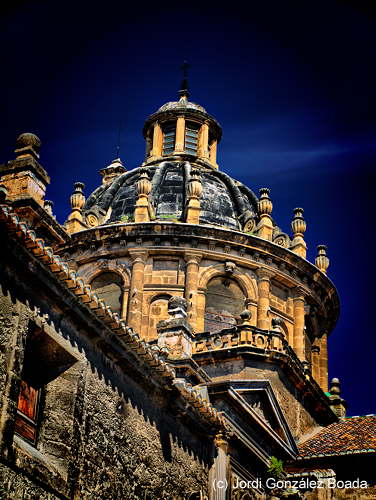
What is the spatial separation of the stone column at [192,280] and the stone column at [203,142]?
8.04 meters

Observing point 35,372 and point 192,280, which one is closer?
point 35,372

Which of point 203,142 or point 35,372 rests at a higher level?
point 203,142

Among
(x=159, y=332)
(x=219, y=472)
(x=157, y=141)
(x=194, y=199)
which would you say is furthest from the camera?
(x=157, y=141)

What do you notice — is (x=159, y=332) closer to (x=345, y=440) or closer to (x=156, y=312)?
(x=345, y=440)

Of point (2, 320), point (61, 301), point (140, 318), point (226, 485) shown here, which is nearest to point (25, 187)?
point (61, 301)

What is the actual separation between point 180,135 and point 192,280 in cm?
985

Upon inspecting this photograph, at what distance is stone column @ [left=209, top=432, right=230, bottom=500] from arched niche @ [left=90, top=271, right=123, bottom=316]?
588 inches

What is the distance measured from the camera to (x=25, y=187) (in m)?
17.3

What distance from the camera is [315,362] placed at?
36.2 metres

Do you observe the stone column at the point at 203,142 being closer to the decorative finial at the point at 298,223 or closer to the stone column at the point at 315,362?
the decorative finial at the point at 298,223

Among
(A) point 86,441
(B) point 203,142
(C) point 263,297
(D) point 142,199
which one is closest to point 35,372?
(A) point 86,441

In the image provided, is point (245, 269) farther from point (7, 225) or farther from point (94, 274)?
point (7, 225)

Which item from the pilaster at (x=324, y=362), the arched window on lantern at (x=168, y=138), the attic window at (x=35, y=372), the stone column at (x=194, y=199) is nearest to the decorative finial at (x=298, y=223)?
the pilaster at (x=324, y=362)

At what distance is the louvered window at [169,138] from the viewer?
Answer: 135ft
